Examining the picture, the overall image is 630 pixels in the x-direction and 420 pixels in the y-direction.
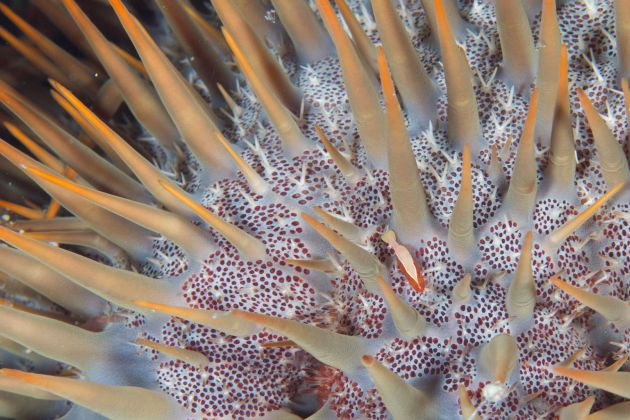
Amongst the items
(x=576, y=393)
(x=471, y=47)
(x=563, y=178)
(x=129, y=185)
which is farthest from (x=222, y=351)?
(x=471, y=47)

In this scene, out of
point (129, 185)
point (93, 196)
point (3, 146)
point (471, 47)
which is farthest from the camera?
point (129, 185)

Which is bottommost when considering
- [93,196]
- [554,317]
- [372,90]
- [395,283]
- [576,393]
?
[576,393]

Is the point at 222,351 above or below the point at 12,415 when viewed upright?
above

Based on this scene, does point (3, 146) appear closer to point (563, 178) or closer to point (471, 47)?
point (471, 47)

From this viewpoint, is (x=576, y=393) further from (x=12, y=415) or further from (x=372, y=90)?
(x=12, y=415)

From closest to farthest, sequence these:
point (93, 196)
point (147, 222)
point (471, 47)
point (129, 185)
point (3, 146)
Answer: point (93, 196) < point (147, 222) < point (3, 146) < point (471, 47) < point (129, 185)

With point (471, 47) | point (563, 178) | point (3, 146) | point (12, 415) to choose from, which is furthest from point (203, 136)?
point (12, 415)

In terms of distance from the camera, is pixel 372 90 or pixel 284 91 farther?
pixel 284 91
